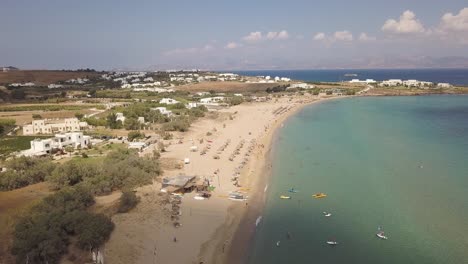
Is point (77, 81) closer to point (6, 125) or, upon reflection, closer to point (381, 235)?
point (6, 125)

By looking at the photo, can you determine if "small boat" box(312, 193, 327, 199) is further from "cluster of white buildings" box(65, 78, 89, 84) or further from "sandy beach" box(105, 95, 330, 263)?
"cluster of white buildings" box(65, 78, 89, 84)

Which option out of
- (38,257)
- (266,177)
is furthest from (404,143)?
(38,257)

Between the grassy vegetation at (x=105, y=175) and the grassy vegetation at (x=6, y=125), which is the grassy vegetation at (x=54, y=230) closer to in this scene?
the grassy vegetation at (x=105, y=175)

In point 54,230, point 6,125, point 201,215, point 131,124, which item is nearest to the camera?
point 54,230

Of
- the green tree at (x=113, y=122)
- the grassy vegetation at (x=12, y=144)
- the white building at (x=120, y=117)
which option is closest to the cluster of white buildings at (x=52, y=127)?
the grassy vegetation at (x=12, y=144)

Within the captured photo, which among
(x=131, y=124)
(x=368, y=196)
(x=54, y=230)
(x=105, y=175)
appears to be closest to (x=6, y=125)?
(x=131, y=124)

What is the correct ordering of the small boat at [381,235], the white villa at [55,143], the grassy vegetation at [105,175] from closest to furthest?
1. the small boat at [381,235]
2. the grassy vegetation at [105,175]
3. the white villa at [55,143]

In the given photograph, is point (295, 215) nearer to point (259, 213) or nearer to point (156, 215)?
point (259, 213)
